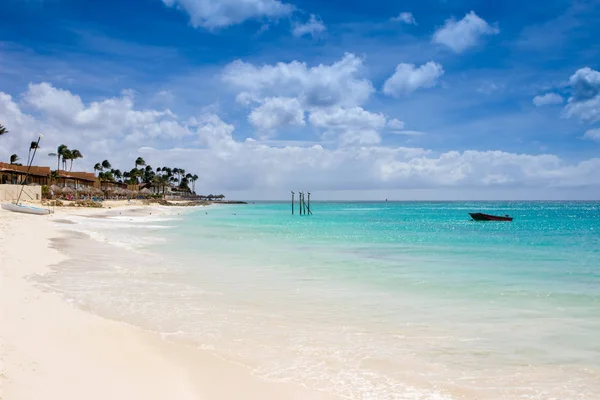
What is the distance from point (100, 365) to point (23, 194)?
61268mm

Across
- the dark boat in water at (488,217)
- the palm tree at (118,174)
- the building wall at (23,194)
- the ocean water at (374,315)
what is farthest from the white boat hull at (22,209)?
the palm tree at (118,174)

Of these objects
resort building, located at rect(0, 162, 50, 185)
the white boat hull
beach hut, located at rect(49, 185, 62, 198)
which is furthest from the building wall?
the white boat hull

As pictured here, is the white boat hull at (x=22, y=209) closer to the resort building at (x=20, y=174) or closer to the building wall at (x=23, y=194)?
the building wall at (x=23, y=194)

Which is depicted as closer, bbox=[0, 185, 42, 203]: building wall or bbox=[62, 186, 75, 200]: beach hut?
bbox=[0, 185, 42, 203]: building wall

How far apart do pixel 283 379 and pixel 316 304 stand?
4.42 meters

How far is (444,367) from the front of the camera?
6.16 metres

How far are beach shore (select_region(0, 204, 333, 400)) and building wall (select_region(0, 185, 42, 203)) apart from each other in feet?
172

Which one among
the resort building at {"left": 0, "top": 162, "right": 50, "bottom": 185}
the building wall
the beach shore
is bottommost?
the beach shore

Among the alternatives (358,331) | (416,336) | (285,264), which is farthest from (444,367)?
(285,264)

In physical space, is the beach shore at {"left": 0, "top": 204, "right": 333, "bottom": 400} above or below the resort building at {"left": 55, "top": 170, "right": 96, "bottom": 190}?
below

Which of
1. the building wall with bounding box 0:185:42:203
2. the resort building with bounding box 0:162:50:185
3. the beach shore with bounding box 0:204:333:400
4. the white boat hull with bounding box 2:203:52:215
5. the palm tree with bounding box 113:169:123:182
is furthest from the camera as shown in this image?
the palm tree with bounding box 113:169:123:182

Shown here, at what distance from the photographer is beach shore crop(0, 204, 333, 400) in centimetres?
482

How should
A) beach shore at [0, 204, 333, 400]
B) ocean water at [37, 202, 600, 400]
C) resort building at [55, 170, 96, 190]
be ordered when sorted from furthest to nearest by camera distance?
1. resort building at [55, 170, 96, 190]
2. ocean water at [37, 202, 600, 400]
3. beach shore at [0, 204, 333, 400]

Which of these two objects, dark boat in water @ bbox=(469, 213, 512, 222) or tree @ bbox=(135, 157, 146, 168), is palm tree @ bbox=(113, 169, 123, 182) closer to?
tree @ bbox=(135, 157, 146, 168)
